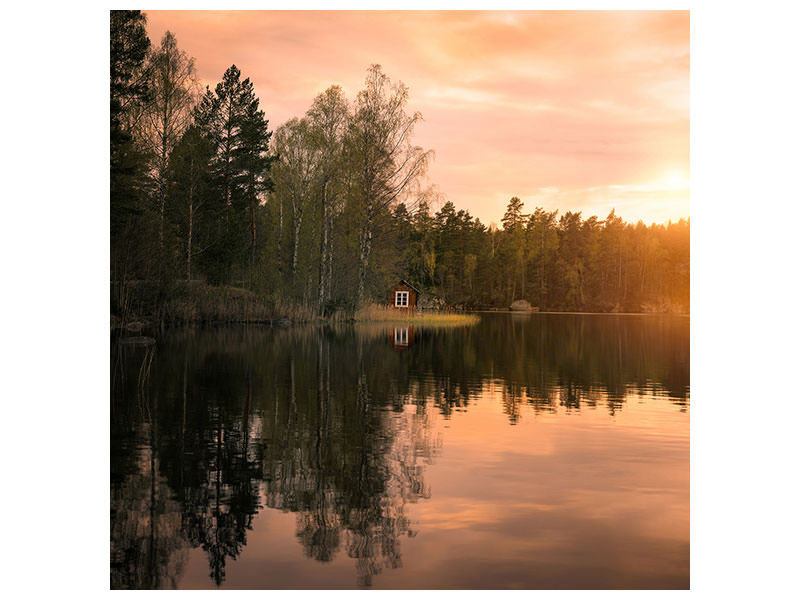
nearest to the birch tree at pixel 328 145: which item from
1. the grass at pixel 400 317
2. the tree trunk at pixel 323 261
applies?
the tree trunk at pixel 323 261

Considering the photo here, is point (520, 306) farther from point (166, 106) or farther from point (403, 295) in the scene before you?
point (166, 106)

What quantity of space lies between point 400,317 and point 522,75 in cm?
3464

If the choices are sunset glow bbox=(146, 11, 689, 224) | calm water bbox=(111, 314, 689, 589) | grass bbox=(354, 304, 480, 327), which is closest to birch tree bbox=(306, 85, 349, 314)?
grass bbox=(354, 304, 480, 327)

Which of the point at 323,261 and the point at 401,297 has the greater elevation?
the point at 323,261

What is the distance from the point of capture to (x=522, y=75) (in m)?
20.7

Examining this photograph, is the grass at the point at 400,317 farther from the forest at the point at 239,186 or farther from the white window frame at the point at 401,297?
the white window frame at the point at 401,297

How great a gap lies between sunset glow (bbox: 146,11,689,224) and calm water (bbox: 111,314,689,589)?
19.5ft

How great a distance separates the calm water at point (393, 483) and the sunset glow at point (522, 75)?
19.5ft

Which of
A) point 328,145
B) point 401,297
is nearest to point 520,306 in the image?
point 401,297

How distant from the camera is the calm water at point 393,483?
615 centimetres

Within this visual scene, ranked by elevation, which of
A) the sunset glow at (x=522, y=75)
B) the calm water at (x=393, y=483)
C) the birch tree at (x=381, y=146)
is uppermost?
the birch tree at (x=381, y=146)

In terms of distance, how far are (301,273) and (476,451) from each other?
1993 inches

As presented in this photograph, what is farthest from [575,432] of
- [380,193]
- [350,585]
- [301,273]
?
[301,273]

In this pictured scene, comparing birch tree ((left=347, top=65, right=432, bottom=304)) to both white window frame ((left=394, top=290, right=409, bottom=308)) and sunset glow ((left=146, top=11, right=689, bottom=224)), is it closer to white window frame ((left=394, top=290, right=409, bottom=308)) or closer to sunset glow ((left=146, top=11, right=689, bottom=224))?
sunset glow ((left=146, top=11, right=689, bottom=224))
